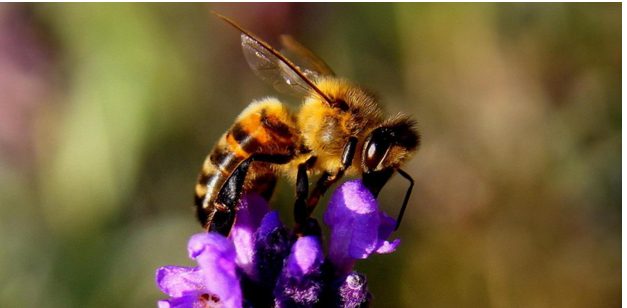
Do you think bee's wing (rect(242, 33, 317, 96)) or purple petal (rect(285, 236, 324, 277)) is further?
bee's wing (rect(242, 33, 317, 96))

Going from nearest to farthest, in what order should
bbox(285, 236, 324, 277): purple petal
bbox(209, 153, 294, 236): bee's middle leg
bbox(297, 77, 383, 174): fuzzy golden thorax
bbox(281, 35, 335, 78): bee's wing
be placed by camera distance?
bbox(285, 236, 324, 277): purple petal < bbox(209, 153, 294, 236): bee's middle leg < bbox(297, 77, 383, 174): fuzzy golden thorax < bbox(281, 35, 335, 78): bee's wing

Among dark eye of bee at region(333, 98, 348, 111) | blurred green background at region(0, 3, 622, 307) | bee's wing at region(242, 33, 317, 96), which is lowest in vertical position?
blurred green background at region(0, 3, 622, 307)

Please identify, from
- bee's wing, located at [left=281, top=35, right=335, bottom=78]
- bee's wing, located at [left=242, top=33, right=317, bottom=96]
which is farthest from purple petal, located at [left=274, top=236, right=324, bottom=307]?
bee's wing, located at [left=281, top=35, right=335, bottom=78]

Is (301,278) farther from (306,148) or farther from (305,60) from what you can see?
(305,60)

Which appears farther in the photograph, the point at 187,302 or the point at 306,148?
the point at 306,148

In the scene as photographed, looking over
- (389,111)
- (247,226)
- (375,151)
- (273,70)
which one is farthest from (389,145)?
(389,111)

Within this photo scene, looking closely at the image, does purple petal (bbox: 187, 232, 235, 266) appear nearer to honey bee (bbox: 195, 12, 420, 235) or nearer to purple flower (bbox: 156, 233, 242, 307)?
purple flower (bbox: 156, 233, 242, 307)

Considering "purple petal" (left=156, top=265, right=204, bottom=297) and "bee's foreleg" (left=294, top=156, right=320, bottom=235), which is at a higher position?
"bee's foreleg" (left=294, top=156, right=320, bottom=235)
